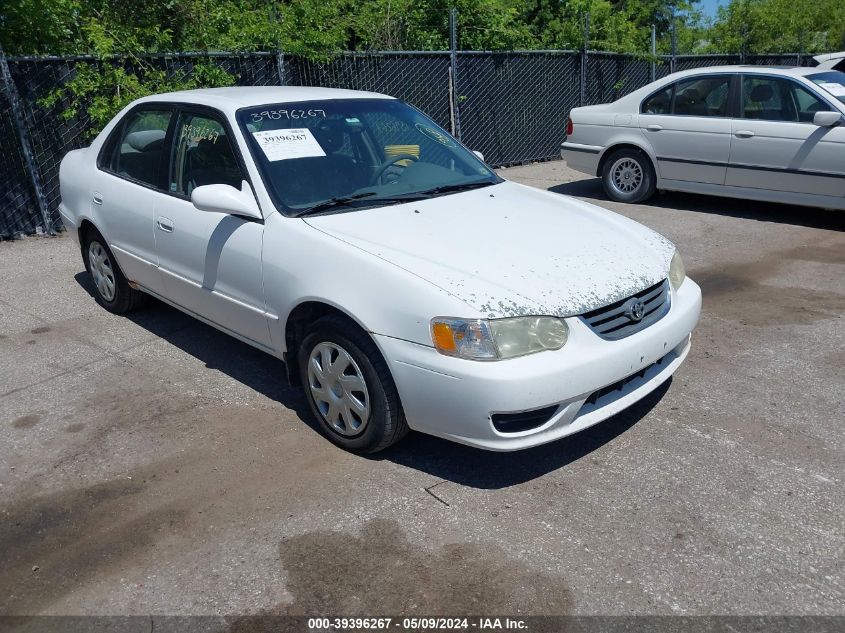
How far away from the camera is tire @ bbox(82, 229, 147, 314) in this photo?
18.7 ft

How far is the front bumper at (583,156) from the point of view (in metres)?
9.68

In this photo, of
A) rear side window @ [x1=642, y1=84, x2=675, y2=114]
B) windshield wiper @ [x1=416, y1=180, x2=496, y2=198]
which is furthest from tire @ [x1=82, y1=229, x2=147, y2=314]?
rear side window @ [x1=642, y1=84, x2=675, y2=114]

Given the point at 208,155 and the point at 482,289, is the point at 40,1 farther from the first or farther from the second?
the point at 482,289

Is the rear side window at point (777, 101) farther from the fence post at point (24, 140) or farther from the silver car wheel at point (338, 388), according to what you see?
the fence post at point (24, 140)

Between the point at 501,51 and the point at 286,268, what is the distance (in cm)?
920

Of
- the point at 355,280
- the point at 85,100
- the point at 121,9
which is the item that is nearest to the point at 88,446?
the point at 355,280

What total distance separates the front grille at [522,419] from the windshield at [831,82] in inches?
253

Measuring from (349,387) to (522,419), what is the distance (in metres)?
0.86

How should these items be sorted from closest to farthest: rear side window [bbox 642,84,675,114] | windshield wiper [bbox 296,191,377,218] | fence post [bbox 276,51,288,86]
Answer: windshield wiper [bbox 296,191,377,218] < rear side window [bbox 642,84,675,114] < fence post [bbox 276,51,288,86]

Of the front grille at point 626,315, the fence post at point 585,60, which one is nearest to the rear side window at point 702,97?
the fence post at point 585,60

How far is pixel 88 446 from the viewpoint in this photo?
410cm

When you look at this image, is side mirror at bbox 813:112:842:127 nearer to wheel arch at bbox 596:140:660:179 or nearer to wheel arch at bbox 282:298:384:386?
wheel arch at bbox 596:140:660:179

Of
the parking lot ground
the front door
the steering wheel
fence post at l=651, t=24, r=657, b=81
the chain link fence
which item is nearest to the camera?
the parking lot ground

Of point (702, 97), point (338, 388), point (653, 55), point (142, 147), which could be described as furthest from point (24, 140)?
point (653, 55)
